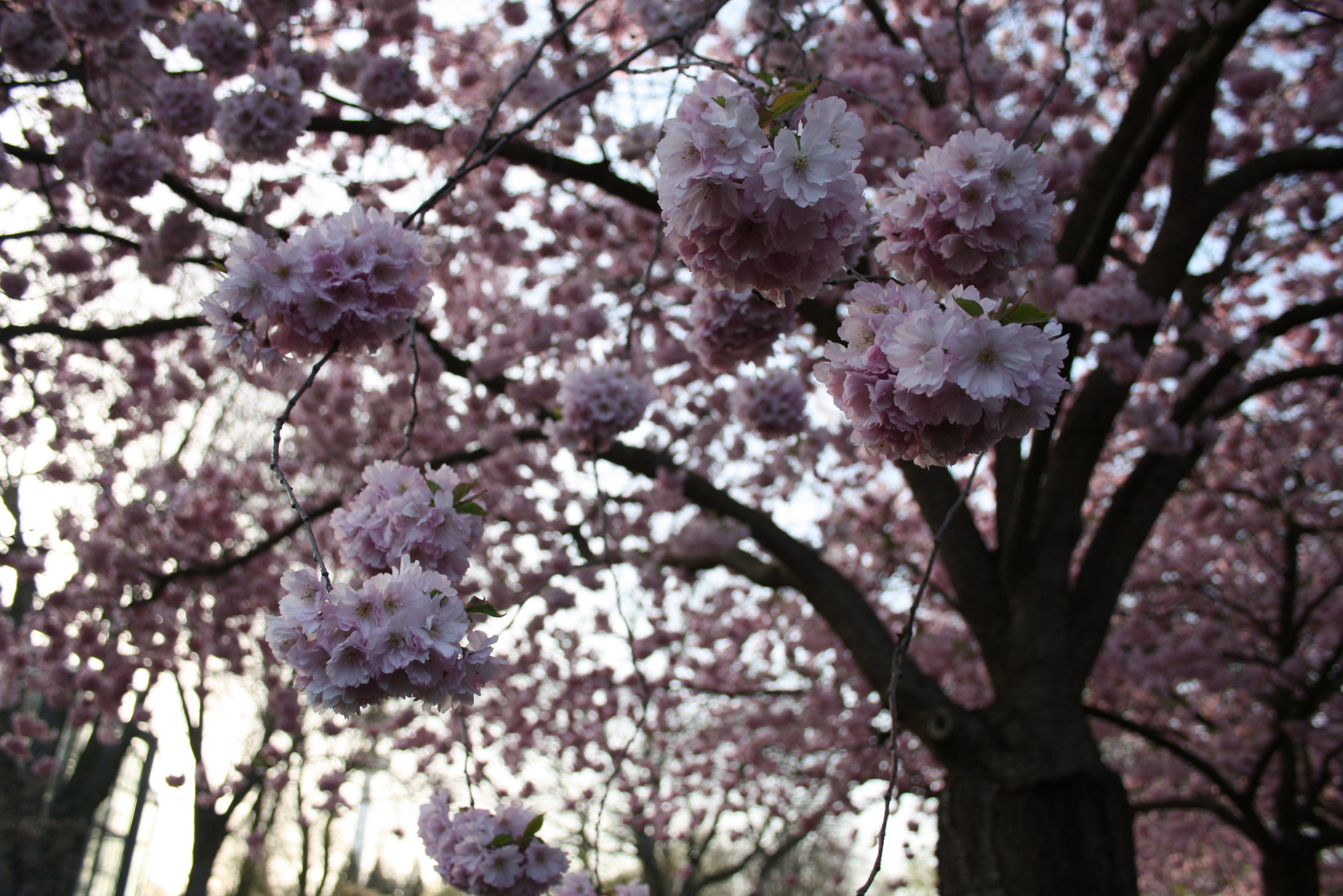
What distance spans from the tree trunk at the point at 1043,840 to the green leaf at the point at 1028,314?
3.12m

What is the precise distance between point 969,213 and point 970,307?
28 cm

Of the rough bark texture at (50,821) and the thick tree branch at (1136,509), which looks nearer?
the thick tree branch at (1136,509)

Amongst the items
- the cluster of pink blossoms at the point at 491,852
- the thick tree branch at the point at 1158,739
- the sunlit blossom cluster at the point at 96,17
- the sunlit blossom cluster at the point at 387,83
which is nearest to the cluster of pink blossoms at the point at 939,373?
the cluster of pink blossoms at the point at 491,852

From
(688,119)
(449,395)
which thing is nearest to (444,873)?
(688,119)

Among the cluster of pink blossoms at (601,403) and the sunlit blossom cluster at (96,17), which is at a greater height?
the sunlit blossom cluster at (96,17)

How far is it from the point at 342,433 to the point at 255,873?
19.3 meters

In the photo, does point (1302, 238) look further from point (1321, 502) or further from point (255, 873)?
point (255, 873)

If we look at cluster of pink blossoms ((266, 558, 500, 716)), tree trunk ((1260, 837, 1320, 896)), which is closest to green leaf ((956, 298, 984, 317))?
cluster of pink blossoms ((266, 558, 500, 716))

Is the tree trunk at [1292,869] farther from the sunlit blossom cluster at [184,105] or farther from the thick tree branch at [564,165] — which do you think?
the sunlit blossom cluster at [184,105]

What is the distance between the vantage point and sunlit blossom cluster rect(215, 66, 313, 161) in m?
3.24

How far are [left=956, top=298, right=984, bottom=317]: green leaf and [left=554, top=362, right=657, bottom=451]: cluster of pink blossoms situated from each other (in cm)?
183

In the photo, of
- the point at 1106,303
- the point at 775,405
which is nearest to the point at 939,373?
the point at 775,405

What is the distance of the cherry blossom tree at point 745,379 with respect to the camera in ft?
4.18

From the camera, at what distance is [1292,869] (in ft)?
20.8
